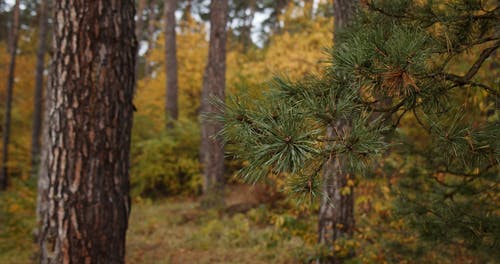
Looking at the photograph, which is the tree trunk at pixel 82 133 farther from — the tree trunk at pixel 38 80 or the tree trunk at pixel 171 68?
the tree trunk at pixel 38 80

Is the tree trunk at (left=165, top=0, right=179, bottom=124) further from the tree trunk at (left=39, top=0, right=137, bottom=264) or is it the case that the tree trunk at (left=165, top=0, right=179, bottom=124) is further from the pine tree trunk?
the tree trunk at (left=39, top=0, right=137, bottom=264)

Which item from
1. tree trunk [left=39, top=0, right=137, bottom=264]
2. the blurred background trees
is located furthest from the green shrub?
tree trunk [left=39, top=0, right=137, bottom=264]

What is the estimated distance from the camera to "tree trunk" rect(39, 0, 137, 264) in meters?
2.76

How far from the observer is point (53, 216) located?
109 inches

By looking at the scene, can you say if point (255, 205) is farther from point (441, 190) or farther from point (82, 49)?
point (82, 49)

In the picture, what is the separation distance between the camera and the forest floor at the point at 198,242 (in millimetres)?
Answer: 5229

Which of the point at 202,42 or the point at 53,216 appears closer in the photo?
the point at 53,216

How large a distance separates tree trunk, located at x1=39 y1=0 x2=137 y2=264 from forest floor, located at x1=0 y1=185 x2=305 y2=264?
202cm

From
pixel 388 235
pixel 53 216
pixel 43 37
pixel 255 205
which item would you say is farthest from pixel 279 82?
pixel 43 37

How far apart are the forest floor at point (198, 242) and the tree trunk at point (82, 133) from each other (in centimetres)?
202

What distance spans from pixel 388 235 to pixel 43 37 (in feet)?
35.4

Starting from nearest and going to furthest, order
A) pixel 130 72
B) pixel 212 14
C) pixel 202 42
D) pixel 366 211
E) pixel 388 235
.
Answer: pixel 130 72
pixel 388 235
pixel 366 211
pixel 212 14
pixel 202 42

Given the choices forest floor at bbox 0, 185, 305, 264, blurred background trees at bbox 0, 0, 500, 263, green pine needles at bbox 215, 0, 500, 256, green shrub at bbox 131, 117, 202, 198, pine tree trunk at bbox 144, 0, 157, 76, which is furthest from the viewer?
pine tree trunk at bbox 144, 0, 157, 76

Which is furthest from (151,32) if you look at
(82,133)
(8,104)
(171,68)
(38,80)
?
(82,133)
